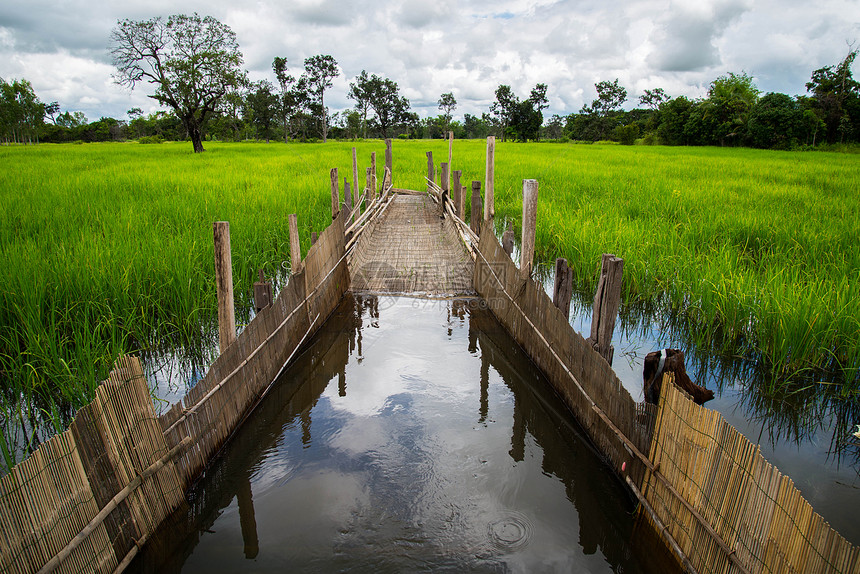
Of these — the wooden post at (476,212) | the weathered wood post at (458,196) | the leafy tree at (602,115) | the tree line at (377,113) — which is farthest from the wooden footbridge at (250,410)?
the leafy tree at (602,115)

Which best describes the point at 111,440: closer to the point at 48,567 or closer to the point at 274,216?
the point at 48,567

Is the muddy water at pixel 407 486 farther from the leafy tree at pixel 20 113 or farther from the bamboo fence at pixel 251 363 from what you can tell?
the leafy tree at pixel 20 113

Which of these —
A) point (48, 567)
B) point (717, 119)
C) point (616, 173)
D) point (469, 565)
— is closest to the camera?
point (48, 567)

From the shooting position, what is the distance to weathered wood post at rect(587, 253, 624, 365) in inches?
109

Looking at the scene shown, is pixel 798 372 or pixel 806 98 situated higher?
pixel 806 98

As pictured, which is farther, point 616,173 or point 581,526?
point 616,173

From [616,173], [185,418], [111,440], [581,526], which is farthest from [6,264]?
[616,173]

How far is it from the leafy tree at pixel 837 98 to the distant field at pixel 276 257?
68.3 feet

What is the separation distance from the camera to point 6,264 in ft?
12.6

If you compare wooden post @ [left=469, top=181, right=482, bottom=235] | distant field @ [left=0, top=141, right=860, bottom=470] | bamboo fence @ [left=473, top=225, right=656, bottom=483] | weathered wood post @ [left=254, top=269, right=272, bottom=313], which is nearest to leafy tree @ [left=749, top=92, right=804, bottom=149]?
distant field @ [left=0, top=141, right=860, bottom=470]

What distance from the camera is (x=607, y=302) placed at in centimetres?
284

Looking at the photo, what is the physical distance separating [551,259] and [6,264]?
559 cm

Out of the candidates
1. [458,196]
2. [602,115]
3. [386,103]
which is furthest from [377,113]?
[458,196]

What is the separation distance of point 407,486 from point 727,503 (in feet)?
5.05
